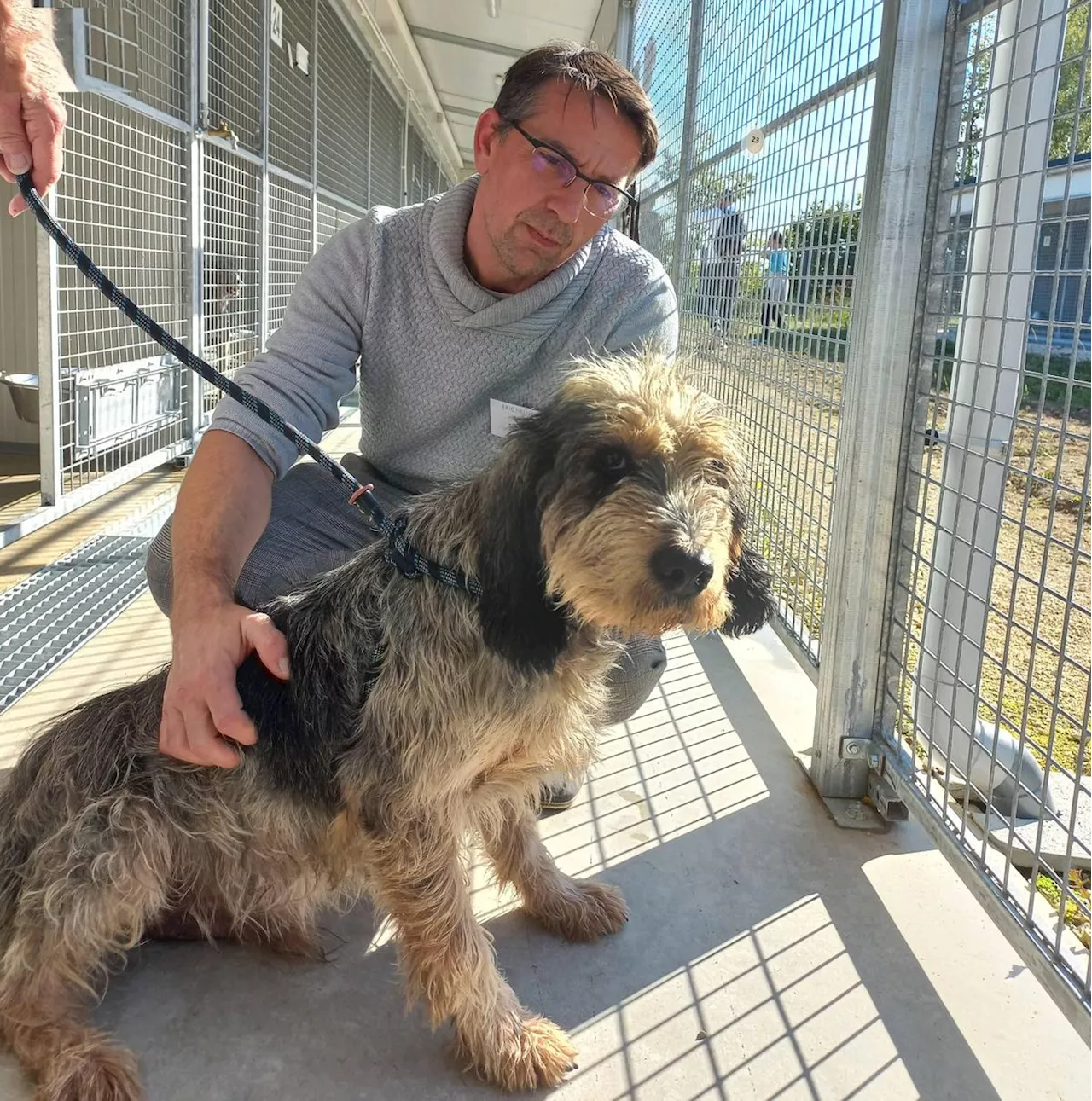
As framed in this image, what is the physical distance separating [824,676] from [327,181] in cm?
884

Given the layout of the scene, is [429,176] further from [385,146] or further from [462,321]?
[462,321]

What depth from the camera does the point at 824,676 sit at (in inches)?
114

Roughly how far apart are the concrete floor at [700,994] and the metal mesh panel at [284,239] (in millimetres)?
6425

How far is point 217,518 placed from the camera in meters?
2.16

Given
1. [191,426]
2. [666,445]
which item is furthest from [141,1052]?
[191,426]

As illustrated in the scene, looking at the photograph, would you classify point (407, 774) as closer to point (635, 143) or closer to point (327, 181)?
point (635, 143)

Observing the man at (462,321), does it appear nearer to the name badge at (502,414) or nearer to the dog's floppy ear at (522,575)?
the name badge at (502,414)

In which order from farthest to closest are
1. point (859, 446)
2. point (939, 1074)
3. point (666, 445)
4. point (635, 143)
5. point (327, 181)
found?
point (327, 181) < point (859, 446) < point (635, 143) < point (939, 1074) < point (666, 445)

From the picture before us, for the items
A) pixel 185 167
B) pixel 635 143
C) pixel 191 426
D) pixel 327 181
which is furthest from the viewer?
pixel 327 181

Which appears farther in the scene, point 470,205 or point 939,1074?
point 470,205

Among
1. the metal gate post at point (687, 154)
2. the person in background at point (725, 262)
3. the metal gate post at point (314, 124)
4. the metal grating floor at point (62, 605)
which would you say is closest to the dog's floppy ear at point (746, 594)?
the metal grating floor at point (62, 605)

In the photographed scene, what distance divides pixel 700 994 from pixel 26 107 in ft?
8.08

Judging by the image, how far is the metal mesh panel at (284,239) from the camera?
7992 mm

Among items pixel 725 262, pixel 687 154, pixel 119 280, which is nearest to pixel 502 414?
pixel 725 262
